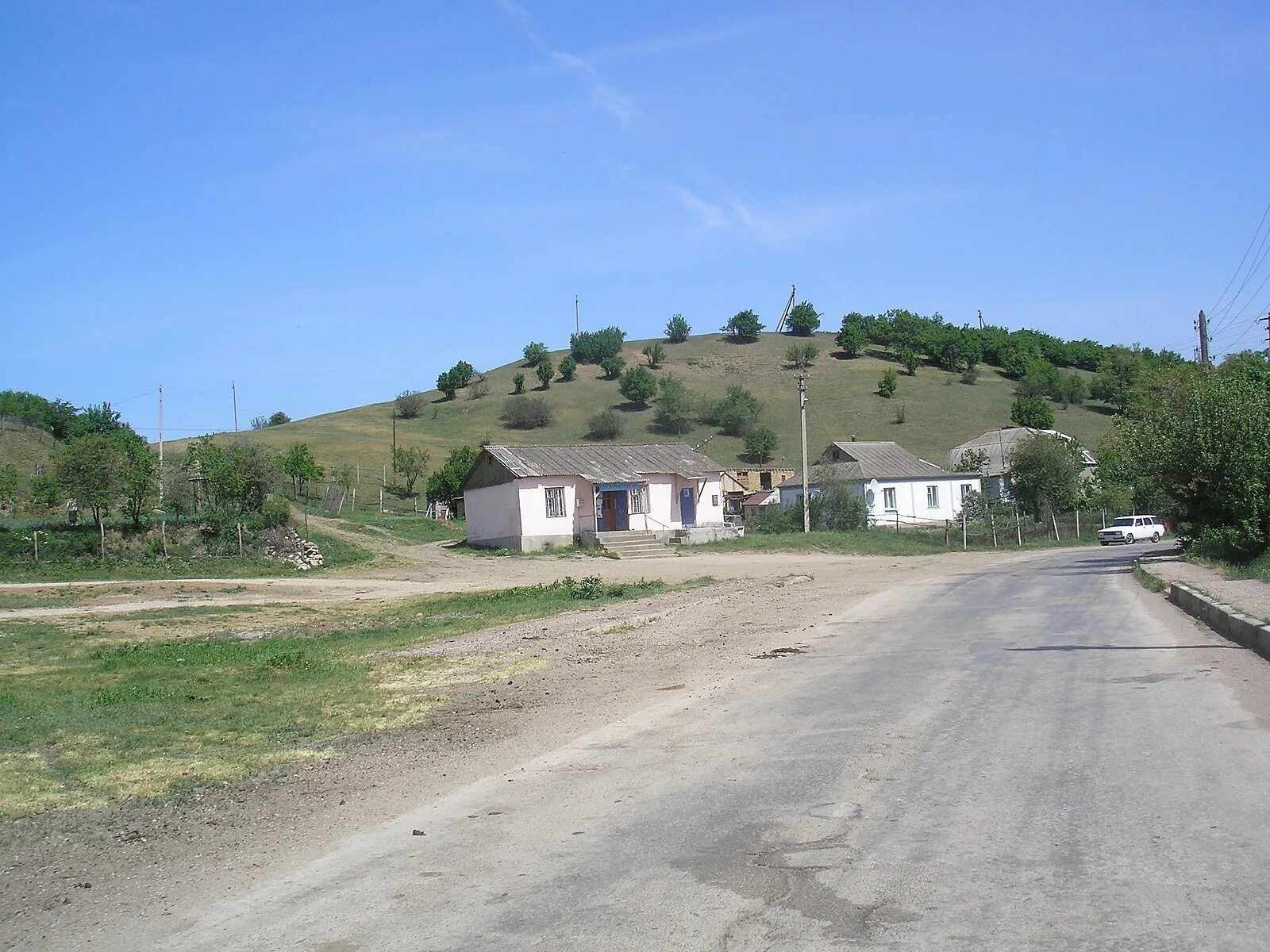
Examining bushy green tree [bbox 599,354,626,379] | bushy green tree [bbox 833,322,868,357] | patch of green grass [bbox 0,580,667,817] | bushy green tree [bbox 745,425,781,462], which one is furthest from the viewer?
bushy green tree [bbox 833,322,868,357]

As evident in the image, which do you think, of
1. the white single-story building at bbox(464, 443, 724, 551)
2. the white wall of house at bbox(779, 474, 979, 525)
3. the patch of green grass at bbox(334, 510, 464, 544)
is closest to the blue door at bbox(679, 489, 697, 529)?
the white single-story building at bbox(464, 443, 724, 551)

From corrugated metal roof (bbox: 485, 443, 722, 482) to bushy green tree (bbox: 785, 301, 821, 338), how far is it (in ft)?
297

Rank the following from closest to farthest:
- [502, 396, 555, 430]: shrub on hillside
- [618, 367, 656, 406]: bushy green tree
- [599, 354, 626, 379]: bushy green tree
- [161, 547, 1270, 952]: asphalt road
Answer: [161, 547, 1270, 952]: asphalt road
[502, 396, 555, 430]: shrub on hillside
[618, 367, 656, 406]: bushy green tree
[599, 354, 626, 379]: bushy green tree

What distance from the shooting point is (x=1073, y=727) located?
337 inches

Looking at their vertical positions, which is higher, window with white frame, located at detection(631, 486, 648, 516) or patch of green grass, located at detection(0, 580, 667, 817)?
window with white frame, located at detection(631, 486, 648, 516)

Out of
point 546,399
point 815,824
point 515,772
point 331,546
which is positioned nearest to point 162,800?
point 515,772

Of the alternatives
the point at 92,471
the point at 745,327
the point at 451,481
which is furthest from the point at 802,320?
the point at 92,471

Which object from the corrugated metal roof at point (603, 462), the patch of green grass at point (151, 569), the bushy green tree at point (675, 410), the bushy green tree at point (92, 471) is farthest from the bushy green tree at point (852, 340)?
the bushy green tree at point (92, 471)

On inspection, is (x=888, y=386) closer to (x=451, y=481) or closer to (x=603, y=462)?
(x=451, y=481)

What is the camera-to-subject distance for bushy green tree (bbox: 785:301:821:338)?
141875mm

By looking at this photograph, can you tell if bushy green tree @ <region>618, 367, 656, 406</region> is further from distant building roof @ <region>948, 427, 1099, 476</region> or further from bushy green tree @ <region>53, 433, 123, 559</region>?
bushy green tree @ <region>53, 433, 123, 559</region>

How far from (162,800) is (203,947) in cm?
293

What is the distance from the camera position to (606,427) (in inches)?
3841

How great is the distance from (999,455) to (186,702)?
68850mm
